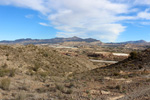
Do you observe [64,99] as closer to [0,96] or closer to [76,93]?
[76,93]

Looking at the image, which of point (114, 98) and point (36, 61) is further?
point (36, 61)

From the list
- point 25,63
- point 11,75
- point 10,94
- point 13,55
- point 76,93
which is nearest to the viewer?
point 10,94

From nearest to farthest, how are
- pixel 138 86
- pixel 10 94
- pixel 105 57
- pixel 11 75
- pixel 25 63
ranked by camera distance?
pixel 10 94 < pixel 138 86 < pixel 11 75 < pixel 25 63 < pixel 105 57

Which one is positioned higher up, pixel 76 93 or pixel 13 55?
pixel 13 55

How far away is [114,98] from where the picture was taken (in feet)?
31.9

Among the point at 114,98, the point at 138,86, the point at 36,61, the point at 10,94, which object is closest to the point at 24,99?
the point at 10,94

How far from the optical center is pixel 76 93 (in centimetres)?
1043

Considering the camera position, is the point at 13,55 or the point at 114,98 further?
the point at 13,55

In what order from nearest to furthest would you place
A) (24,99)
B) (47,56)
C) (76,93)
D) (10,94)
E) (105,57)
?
(24,99) → (10,94) → (76,93) → (47,56) → (105,57)

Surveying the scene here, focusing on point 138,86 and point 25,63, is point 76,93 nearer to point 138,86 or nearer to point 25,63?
point 138,86

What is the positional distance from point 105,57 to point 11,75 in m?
59.7

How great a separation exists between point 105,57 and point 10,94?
64115 millimetres

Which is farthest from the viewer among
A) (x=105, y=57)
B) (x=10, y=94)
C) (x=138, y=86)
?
(x=105, y=57)

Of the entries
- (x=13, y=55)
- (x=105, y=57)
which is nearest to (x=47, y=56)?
(x=13, y=55)
